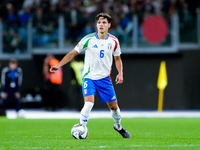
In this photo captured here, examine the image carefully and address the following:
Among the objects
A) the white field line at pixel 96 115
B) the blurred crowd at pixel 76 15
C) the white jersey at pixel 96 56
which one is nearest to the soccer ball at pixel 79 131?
the white jersey at pixel 96 56

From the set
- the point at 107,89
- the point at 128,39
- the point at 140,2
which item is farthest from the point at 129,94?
the point at 107,89

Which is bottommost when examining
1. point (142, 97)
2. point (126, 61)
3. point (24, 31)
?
point (142, 97)

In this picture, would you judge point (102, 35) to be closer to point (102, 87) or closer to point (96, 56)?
point (96, 56)

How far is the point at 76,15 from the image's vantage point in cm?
2300

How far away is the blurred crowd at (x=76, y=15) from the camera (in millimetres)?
22578

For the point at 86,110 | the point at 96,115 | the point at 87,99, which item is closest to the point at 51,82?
the point at 96,115

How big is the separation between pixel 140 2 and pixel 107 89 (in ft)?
47.7

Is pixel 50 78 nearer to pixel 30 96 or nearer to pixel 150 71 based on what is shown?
pixel 30 96

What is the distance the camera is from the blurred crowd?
22578 mm

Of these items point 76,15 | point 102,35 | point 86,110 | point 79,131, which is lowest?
point 79,131

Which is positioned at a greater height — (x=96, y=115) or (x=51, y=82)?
(x=51, y=82)

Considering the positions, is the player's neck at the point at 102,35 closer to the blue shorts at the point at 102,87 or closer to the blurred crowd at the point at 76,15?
the blue shorts at the point at 102,87

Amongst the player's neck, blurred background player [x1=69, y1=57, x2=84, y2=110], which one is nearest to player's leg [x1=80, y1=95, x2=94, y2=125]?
the player's neck

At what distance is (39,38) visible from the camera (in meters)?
23.4
